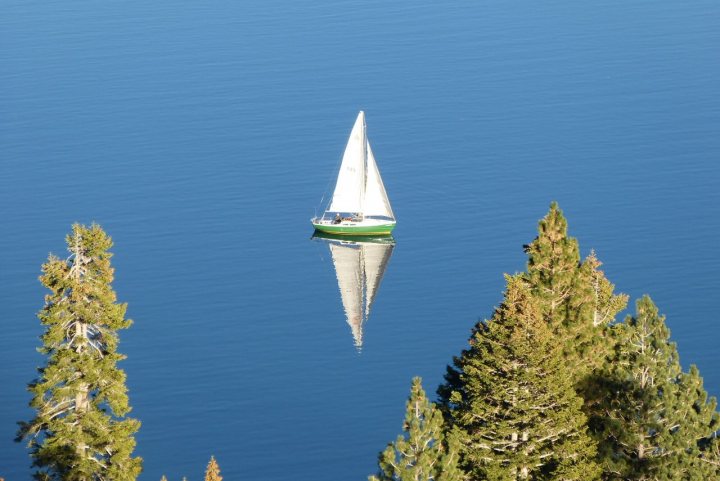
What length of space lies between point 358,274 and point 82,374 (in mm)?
55871

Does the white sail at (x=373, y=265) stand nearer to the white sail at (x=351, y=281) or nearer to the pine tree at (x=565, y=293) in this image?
the white sail at (x=351, y=281)

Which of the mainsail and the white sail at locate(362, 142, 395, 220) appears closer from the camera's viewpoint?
the mainsail

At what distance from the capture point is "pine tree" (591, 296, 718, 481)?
204 feet

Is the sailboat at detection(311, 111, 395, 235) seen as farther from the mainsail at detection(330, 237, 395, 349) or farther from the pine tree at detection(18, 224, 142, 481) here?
the pine tree at detection(18, 224, 142, 481)

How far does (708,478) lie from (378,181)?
62796mm

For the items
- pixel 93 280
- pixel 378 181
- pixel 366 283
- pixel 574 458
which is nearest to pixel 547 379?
pixel 574 458

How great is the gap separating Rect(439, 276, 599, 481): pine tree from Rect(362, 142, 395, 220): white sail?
60295 millimetres

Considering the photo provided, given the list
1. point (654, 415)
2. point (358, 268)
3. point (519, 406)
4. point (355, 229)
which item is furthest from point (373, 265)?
point (519, 406)

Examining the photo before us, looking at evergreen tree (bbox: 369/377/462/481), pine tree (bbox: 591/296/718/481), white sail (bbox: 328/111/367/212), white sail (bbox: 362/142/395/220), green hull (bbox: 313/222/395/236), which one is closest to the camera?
evergreen tree (bbox: 369/377/462/481)

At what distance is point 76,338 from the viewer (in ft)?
190

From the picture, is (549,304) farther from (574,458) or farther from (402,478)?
(402,478)

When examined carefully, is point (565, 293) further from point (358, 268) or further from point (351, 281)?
point (358, 268)

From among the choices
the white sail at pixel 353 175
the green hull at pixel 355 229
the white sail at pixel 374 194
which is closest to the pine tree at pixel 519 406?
the green hull at pixel 355 229

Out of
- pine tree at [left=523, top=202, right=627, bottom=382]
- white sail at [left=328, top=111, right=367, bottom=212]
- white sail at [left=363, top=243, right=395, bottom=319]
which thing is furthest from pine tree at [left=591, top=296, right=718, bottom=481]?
white sail at [left=328, top=111, right=367, bottom=212]
